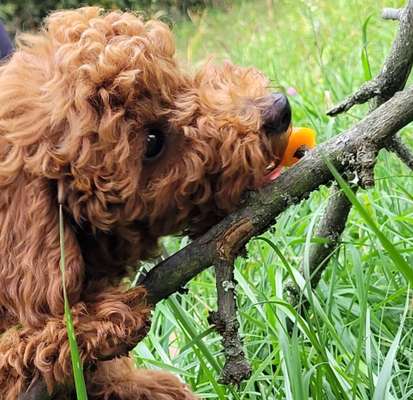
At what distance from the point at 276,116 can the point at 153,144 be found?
255 millimetres

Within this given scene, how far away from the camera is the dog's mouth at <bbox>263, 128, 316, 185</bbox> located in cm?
167

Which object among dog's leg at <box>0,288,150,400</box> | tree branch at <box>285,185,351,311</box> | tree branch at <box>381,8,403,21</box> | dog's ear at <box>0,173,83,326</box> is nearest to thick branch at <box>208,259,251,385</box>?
dog's leg at <box>0,288,150,400</box>

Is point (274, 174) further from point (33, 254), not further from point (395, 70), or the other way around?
point (33, 254)

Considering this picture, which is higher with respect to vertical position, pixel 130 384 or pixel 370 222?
pixel 370 222

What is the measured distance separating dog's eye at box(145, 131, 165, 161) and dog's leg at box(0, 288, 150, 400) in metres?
0.30

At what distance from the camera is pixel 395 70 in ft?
5.93

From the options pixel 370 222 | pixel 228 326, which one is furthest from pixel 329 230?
pixel 370 222

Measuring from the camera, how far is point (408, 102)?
1512 millimetres

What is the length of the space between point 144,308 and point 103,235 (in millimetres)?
237

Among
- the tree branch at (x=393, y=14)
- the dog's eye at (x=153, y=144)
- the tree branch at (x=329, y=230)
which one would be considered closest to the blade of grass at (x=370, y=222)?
the dog's eye at (x=153, y=144)

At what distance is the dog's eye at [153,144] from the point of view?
65.9 inches

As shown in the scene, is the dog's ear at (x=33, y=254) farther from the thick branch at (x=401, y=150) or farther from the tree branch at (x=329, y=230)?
the thick branch at (x=401, y=150)

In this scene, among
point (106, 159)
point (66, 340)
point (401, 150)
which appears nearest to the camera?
point (66, 340)

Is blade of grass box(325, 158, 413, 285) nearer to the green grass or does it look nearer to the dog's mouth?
the green grass
